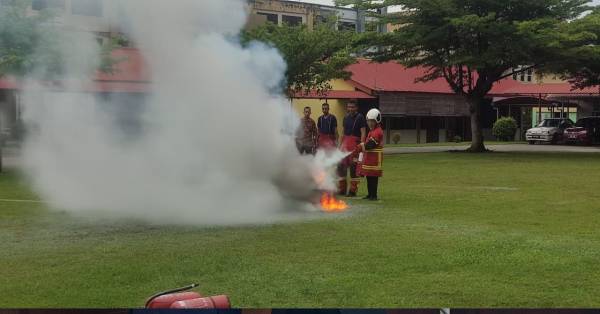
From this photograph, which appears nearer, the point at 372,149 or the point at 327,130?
the point at 372,149

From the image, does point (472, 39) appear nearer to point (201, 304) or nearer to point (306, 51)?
point (306, 51)

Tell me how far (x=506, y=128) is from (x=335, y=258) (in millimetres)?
26749

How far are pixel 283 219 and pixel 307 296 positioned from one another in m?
3.54

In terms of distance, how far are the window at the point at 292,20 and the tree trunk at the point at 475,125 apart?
440 inches

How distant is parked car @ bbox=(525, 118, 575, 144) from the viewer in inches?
1240

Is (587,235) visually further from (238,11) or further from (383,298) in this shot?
(238,11)

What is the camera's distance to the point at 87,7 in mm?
7973

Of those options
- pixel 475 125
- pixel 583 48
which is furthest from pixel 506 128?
pixel 475 125

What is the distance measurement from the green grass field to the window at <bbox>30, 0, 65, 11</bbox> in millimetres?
2483

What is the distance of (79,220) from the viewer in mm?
8414

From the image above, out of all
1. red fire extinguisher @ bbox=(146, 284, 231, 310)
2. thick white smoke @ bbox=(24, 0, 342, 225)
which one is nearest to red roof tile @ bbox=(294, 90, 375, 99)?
thick white smoke @ bbox=(24, 0, 342, 225)

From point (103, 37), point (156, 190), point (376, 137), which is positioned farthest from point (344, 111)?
point (103, 37)

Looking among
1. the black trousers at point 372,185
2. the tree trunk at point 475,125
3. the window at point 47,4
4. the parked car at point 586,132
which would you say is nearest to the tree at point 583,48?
the tree trunk at point 475,125

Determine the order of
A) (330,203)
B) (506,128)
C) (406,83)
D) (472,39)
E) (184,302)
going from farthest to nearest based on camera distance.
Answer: (506,128) → (472,39) → (406,83) → (330,203) → (184,302)
